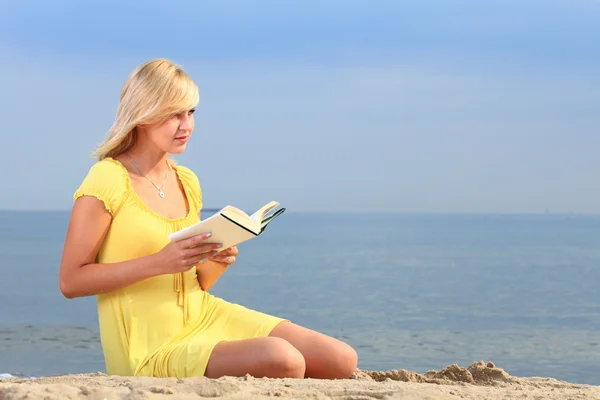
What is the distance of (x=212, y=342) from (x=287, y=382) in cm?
48

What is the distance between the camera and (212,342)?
12.7ft

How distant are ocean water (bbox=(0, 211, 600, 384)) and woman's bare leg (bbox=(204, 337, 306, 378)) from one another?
18.3ft

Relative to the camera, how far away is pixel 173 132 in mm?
3969

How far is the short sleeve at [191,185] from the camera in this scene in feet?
14.4

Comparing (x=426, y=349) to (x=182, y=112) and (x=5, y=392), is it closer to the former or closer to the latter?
(x=182, y=112)

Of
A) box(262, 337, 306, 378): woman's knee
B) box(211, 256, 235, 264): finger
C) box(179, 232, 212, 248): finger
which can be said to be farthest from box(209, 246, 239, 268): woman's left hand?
box(262, 337, 306, 378): woman's knee

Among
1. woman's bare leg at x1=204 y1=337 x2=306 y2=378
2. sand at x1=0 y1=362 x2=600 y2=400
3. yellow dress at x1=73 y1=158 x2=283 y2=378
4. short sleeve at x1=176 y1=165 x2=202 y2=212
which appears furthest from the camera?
short sleeve at x1=176 y1=165 x2=202 y2=212

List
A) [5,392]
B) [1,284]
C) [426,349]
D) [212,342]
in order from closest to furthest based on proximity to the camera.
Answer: [5,392], [212,342], [426,349], [1,284]

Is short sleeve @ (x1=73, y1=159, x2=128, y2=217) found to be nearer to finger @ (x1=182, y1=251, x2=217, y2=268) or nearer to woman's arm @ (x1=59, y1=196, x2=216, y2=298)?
woman's arm @ (x1=59, y1=196, x2=216, y2=298)

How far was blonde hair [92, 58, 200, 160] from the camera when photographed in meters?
3.88

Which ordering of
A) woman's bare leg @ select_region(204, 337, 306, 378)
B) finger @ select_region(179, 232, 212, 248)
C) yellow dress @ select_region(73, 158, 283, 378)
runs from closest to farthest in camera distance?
finger @ select_region(179, 232, 212, 248)
woman's bare leg @ select_region(204, 337, 306, 378)
yellow dress @ select_region(73, 158, 283, 378)

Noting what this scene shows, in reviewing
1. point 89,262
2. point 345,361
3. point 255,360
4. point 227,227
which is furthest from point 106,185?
point 345,361

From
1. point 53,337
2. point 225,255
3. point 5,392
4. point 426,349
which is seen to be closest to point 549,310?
point 426,349

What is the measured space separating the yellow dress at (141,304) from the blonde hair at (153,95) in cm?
26
